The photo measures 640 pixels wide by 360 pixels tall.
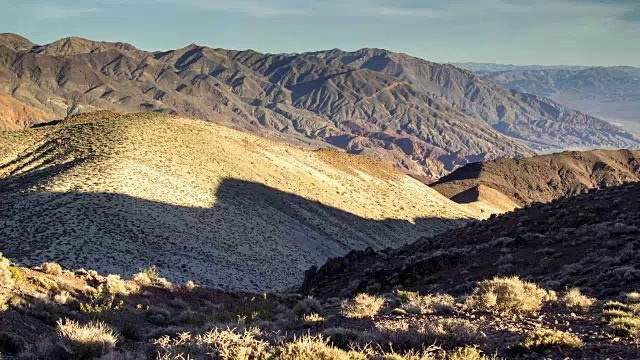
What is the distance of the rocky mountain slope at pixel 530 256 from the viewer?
17.5 m

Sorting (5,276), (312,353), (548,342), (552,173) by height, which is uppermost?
(312,353)

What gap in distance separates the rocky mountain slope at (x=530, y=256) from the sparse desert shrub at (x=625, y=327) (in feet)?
17.8

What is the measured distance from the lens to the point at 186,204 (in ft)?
131

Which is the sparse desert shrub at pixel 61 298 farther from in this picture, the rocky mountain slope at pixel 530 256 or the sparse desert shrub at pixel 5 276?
the rocky mountain slope at pixel 530 256

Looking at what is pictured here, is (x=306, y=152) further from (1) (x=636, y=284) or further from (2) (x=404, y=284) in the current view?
(1) (x=636, y=284)

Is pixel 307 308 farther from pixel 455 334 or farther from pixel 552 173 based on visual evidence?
pixel 552 173

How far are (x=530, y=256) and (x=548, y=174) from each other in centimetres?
13991

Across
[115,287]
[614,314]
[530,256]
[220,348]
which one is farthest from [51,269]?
[530,256]

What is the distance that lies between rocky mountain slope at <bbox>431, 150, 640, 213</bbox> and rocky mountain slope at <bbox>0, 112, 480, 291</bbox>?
5822 cm

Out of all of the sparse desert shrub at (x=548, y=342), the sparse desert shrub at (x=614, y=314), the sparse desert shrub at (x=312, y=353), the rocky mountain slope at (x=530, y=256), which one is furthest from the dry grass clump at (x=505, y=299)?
the sparse desert shrub at (x=312, y=353)

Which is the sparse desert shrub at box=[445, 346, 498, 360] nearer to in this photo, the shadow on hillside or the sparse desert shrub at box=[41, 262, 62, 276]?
the sparse desert shrub at box=[41, 262, 62, 276]

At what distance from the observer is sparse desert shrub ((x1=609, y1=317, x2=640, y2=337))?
30.0 ft

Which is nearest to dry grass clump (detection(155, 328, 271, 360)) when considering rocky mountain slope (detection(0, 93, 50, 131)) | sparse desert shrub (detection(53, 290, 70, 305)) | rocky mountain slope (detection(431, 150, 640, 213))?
sparse desert shrub (detection(53, 290, 70, 305))

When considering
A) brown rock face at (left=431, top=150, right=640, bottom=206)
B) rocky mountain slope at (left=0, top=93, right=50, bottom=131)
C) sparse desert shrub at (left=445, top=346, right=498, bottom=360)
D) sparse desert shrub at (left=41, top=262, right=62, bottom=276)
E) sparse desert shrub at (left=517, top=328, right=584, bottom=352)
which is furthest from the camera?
rocky mountain slope at (left=0, top=93, right=50, bottom=131)
